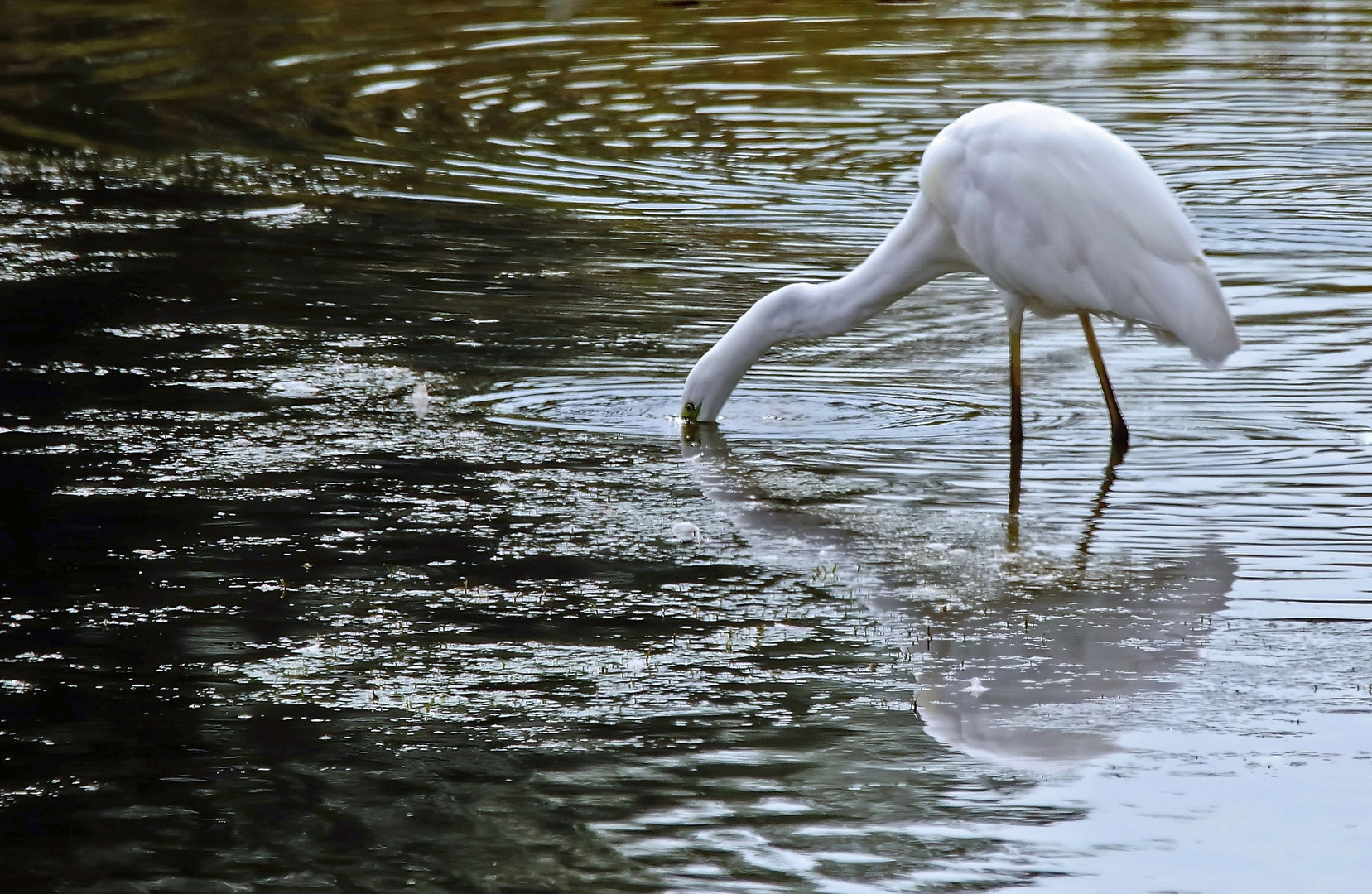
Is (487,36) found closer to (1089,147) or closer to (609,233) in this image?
(609,233)

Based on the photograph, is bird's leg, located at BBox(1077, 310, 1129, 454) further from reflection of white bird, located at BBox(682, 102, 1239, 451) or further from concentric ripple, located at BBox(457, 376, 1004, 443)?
concentric ripple, located at BBox(457, 376, 1004, 443)

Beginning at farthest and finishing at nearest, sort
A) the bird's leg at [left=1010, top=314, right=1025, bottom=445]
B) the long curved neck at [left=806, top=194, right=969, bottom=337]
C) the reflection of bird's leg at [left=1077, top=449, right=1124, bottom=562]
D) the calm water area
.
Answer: the long curved neck at [left=806, top=194, right=969, bottom=337] → the bird's leg at [left=1010, top=314, right=1025, bottom=445] → the reflection of bird's leg at [left=1077, top=449, right=1124, bottom=562] → the calm water area

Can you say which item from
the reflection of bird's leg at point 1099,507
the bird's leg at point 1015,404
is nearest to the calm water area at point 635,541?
the reflection of bird's leg at point 1099,507

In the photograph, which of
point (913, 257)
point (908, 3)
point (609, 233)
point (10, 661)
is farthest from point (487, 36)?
point (10, 661)

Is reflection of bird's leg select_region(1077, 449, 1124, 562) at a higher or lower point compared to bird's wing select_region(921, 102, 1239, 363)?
lower

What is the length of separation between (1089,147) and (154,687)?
176 inches

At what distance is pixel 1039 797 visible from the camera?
4.87 metres

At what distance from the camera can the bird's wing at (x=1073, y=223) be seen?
308 inches

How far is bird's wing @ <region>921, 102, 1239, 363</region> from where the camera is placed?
25.7 feet

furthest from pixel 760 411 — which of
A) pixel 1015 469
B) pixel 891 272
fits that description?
pixel 1015 469

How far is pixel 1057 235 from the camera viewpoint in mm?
8039

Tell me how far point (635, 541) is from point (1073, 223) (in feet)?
7.91

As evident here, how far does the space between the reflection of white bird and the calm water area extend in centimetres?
53

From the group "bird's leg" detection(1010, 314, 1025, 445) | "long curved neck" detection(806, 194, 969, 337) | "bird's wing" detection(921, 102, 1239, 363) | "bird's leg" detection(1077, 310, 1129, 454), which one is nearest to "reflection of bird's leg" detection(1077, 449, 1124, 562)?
"bird's leg" detection(1077, 310, 1129, 454)
